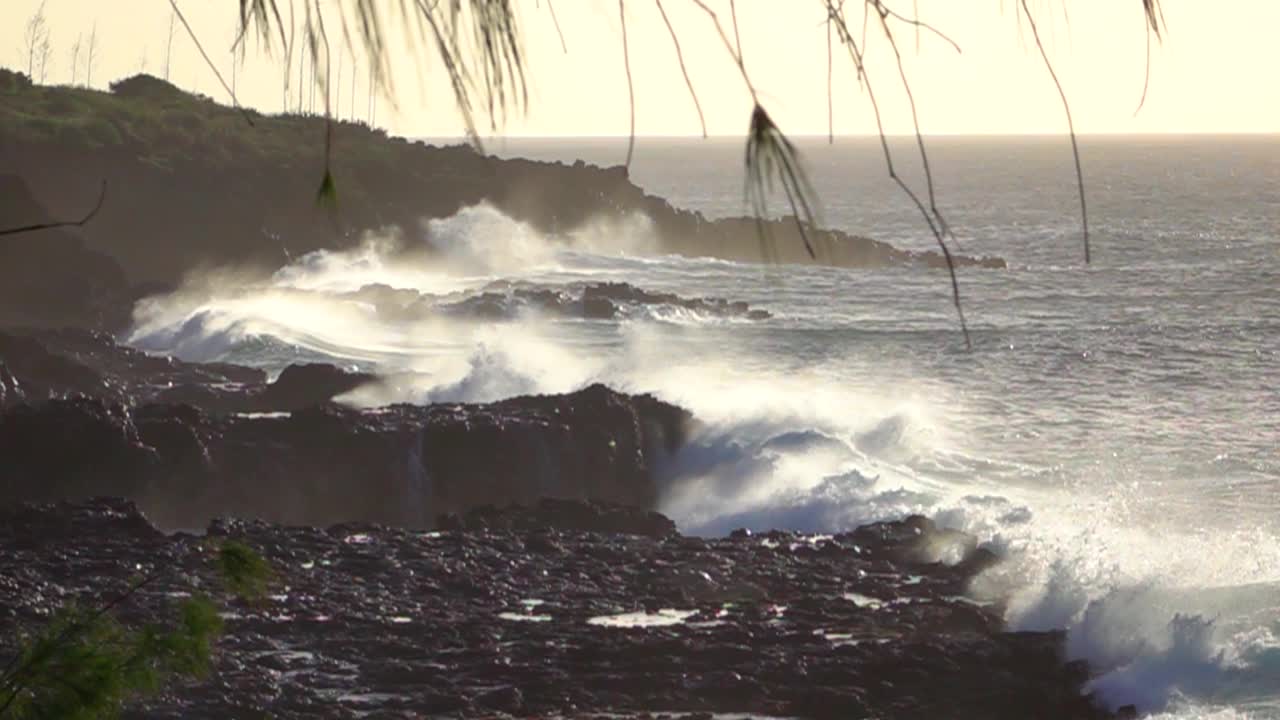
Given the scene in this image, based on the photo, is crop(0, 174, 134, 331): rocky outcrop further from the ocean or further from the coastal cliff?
the ocean

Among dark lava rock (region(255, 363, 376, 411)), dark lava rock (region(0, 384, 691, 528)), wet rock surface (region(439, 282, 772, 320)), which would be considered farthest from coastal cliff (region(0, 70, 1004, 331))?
dark lava rock (region(0, 384, 691, 528))

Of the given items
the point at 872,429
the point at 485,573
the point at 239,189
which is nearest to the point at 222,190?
the point at 239,189

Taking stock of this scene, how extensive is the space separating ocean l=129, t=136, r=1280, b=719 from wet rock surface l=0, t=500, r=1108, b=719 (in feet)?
4.96

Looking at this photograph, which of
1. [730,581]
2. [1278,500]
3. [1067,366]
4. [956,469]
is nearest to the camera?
[730,581]

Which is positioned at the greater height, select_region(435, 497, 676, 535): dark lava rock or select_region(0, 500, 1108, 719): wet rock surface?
select_region(435, 497, 676, 535): dark lava rock

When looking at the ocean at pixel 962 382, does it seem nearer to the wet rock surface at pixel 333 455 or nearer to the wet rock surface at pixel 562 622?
the wet rock surface at pixel 562 622

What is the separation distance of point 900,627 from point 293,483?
959 centimetres

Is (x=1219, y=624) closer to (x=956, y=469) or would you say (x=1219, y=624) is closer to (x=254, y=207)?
(x=956, y=469)

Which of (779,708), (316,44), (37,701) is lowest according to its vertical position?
(779,708)

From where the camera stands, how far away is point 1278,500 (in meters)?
26.5

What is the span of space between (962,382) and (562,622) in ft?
A: 75.9

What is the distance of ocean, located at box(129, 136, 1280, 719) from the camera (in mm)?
20750

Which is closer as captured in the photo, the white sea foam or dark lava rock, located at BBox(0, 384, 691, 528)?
the white sea foam

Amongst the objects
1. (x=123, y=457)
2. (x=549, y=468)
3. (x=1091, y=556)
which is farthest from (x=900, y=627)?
(x=123, y=457)
